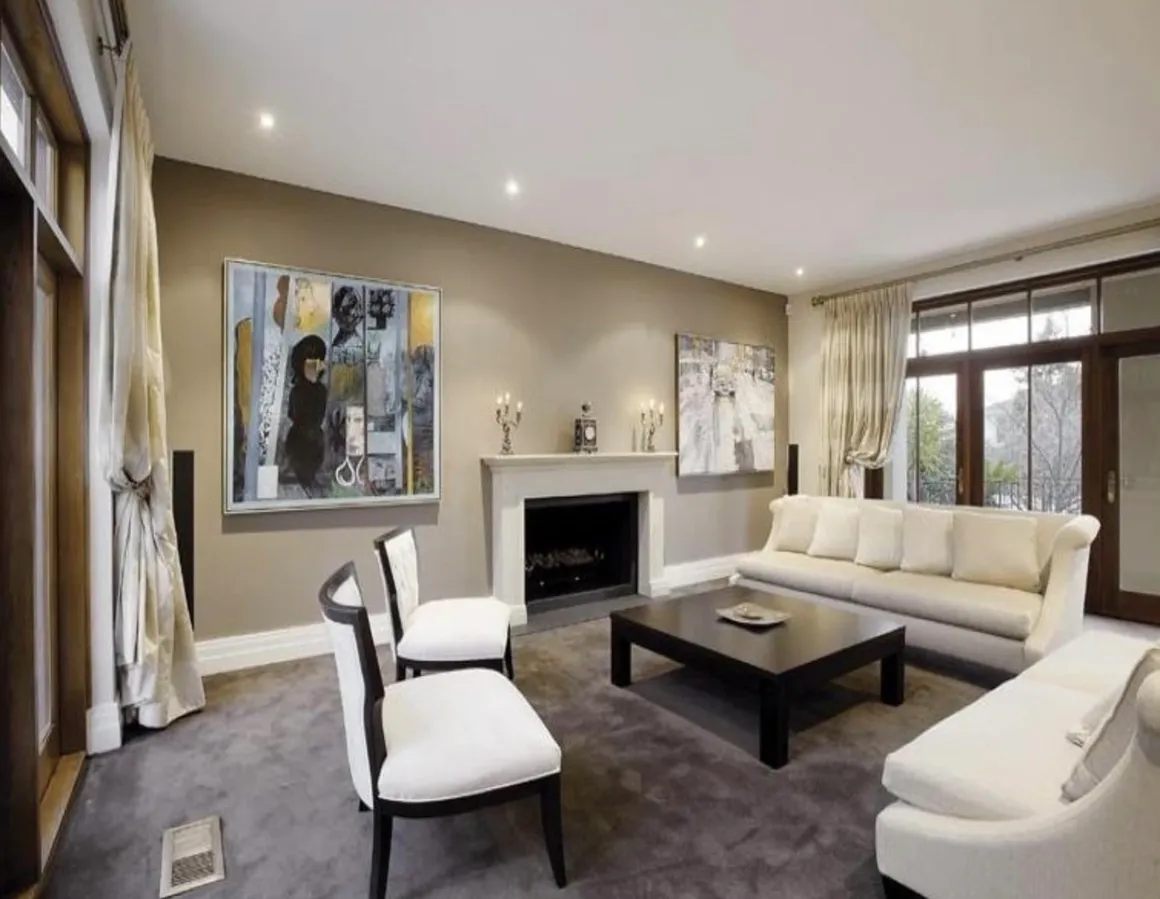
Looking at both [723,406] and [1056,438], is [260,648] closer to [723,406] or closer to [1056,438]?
[723,406]

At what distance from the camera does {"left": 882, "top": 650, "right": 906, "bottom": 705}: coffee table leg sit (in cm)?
309

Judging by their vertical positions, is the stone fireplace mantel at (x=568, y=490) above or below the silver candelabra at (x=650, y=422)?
below

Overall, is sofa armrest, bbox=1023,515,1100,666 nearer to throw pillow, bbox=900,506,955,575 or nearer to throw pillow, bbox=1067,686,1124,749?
throw pillow, bbox=900,506,955,575

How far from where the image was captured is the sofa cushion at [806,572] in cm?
414

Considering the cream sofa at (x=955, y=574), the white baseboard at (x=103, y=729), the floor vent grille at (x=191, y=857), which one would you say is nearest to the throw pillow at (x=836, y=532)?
the cream sofa at (x=955, y=574)

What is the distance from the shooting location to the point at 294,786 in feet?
7.76

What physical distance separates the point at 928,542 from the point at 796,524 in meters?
1.02

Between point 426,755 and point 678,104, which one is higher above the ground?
point 678,104

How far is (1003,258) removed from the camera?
486 cm

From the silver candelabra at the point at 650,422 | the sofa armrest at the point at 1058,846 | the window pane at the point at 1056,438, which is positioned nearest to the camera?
the sofa armrest at the point at 1058,846

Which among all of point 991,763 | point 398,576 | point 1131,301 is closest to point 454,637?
point 398,576

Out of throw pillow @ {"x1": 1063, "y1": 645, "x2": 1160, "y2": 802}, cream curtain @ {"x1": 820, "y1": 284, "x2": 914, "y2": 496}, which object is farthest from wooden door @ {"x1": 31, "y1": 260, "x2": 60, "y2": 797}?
cream curtain @ {"x1": 820, "y1": 284, "x2": 914, "y2": 496}

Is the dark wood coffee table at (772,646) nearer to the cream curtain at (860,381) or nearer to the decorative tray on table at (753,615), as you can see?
the decorative tray on table at (753,615)

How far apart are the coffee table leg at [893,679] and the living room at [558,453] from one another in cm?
2
